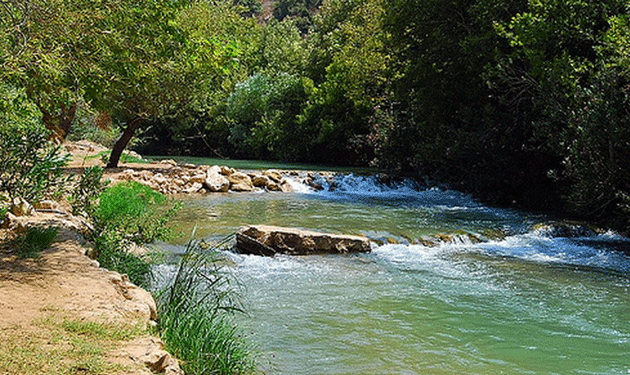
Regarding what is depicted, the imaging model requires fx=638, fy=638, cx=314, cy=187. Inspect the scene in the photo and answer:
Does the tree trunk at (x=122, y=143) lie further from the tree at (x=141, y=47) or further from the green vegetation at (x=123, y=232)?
the green vegetation at (x=123, y=232)

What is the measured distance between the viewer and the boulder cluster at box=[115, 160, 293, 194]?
18.5 meters

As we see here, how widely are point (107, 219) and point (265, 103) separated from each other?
27.5 metres

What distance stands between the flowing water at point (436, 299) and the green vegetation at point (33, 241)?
7.33 ft

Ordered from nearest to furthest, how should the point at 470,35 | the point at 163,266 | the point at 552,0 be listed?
1. the point at 163,266
2. the point at 552,0
3. the point at 470,35

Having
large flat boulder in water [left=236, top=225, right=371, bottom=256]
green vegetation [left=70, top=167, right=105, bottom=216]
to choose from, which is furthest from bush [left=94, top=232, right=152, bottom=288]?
large flat boulder in water [left=236, top=225, right=371, bottom=256]

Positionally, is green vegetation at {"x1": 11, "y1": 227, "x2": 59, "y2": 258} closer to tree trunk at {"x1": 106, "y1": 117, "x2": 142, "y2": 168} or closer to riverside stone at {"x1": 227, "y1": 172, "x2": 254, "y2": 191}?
riverside stone at {"x1": 227, "y1": 172, "x2": 254, "y2": 191}

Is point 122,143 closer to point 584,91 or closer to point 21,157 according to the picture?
point 21,157

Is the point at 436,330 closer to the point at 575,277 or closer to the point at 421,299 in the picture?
the point at 421,299

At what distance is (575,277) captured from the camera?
982cm

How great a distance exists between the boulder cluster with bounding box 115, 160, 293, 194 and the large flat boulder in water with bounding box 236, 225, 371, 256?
776cm

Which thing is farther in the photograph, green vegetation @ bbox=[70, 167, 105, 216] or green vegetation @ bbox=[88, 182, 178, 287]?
green vegetation @ bbox=[70, 167, 105, 216]

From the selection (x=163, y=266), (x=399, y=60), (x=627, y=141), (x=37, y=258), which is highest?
(x=399, y=60)

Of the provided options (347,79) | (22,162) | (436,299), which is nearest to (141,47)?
(22,162)

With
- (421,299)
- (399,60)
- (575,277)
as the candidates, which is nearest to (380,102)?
(399,60)
